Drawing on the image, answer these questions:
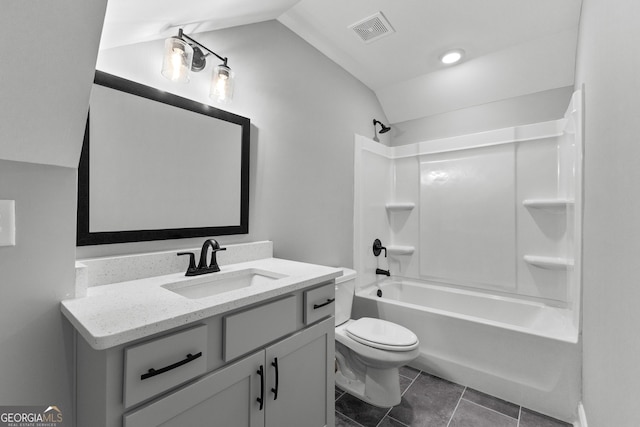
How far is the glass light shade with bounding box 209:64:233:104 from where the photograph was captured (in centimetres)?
149

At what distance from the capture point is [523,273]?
7.93 ft

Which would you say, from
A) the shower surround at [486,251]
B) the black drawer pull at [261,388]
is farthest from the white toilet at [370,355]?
the black drawer pull at [261,388]

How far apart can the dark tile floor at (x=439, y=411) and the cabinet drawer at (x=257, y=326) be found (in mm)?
977

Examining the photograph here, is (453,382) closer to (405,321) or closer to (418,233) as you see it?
(405,321)

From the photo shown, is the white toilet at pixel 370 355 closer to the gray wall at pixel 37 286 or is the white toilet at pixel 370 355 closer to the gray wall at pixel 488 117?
the gray wall at pixel 37 286

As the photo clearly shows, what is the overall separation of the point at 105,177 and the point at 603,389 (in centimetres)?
218

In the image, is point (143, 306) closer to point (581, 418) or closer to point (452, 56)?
point (581, 418)

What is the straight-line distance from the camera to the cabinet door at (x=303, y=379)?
1091 mm

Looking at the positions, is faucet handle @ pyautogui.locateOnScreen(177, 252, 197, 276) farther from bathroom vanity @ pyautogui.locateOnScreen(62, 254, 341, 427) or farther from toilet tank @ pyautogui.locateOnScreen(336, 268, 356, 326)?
toilet tank @ pyautogui.locateOnScreen(336, 268, 356, 326)

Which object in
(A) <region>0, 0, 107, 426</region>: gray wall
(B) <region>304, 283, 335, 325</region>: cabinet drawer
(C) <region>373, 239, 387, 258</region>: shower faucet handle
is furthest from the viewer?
(C) <region>373, 239, 387, 258</region>: shower faucet handle

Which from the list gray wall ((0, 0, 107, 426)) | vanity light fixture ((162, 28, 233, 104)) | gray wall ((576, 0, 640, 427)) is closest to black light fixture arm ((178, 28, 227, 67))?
vanity light fixture ((162, 28, 233, 104))

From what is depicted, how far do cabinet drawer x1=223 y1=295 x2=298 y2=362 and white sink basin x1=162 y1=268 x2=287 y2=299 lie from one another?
246mm

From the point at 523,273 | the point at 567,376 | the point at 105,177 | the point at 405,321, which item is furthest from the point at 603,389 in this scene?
the point at 105,177

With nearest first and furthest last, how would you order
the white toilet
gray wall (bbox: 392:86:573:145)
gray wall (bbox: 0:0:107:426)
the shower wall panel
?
1. gray wall (bbox: 0:0:107:426)
2. the white toilet
3. gray wall (bbox: 392:86:573:145)
4. the shower wall panel
